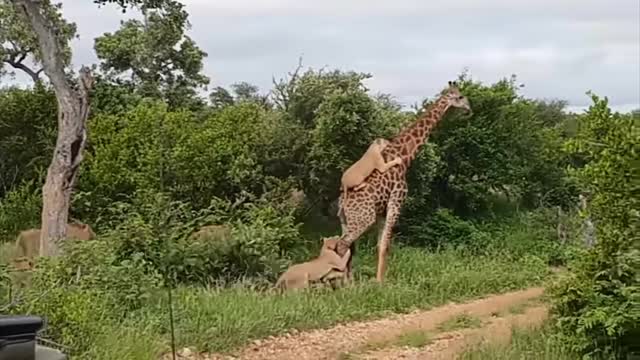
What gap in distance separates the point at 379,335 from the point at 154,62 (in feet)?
39.8

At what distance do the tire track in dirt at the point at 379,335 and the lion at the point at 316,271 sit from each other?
1104 mm

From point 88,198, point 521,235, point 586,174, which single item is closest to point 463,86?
point 521,235

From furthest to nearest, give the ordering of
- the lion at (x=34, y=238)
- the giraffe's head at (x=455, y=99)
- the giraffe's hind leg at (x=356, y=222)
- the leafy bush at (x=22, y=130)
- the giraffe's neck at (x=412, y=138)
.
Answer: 1. the leafy bush at (x=22, y=130)
2. the giraffe's head at (x=455, y=99)
3. the giraffe's neck at (x=412, y=138)
4. the giraffe's hind leg at (x=356, y=222)
5. the lion at (x=34, y=238)

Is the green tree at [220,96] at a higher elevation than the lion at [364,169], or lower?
higher

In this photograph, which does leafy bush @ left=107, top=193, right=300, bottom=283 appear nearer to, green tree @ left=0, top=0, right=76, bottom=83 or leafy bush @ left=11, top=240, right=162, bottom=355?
leafy bush @ left=11, top=240, right=162, bottom=355

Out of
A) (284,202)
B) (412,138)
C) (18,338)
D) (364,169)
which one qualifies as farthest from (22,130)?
(18,338)

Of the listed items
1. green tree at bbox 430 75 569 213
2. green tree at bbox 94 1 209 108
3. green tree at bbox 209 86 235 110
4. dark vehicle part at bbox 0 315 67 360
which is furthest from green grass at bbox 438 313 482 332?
green tree at bbox 209 86 235 110

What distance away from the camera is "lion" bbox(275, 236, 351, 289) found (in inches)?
386

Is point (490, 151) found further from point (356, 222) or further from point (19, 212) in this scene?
point (19, 212)

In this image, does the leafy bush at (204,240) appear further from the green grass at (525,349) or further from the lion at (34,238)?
the green grass at (525,349)

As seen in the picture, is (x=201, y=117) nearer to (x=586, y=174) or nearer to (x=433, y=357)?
(x=433, y=357)

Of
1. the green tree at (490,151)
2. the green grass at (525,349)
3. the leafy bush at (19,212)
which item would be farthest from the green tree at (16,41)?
the green grass at (525,349)

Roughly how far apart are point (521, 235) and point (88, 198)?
610 cm

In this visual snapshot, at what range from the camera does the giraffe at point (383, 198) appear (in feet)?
36.2
